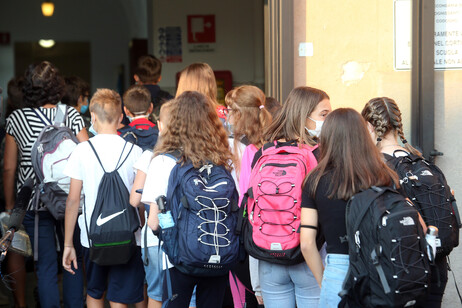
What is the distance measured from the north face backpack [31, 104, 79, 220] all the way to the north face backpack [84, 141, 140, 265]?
0.54 meters

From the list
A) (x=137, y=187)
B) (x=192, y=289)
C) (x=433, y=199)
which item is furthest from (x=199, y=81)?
(x=433, y=199)

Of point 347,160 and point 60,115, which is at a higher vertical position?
point 60,115

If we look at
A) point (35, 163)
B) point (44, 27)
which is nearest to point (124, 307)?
point (35, 163)

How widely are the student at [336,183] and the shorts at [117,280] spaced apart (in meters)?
1.47

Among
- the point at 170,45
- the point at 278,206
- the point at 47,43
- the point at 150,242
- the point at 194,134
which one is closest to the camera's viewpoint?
the point at 278,206

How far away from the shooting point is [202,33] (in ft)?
33.2

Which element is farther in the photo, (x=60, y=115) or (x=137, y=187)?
(x=60, y=115)

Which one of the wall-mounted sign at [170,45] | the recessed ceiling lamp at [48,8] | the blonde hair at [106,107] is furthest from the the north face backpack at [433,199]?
the recessed ceiling lamp at [48,8]

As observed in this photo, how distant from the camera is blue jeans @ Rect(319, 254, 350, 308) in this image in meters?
3.12

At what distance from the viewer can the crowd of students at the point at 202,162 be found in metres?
3.15

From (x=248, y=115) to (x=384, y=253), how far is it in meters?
1.71

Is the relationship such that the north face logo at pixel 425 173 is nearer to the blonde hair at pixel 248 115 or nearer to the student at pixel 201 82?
the blonde hair at pixel 248 115

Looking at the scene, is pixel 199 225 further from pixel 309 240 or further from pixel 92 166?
pixel 92 166

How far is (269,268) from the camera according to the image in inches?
136
